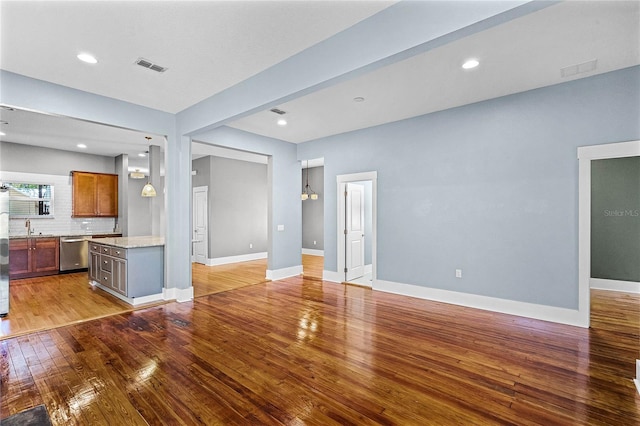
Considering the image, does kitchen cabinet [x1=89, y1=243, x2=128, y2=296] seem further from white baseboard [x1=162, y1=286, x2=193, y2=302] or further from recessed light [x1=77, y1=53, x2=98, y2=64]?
recessed light [x1=77, y1=53, x2=98, y2=64]

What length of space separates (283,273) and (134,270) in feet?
9.58

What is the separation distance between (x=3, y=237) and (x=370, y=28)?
17.7 ft

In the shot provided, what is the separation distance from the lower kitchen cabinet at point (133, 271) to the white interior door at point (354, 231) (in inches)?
139

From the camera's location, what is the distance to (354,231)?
6.50 m

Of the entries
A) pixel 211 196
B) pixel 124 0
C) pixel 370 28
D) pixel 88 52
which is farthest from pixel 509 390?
pixel 211 196

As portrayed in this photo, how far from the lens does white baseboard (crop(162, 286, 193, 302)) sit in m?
4.82

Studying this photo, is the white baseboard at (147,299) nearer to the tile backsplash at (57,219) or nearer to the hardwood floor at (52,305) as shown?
the hardwood floor at (52,305)

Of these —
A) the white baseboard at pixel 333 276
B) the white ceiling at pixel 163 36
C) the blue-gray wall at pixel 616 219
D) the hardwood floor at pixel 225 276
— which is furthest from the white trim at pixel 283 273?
the blue-gray wall at pixel 616 219

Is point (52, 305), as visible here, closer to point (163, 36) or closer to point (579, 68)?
point (163, 36)

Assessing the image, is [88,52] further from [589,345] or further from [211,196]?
[589,345]

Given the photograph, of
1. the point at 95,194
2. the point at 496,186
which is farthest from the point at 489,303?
the point at 95,194

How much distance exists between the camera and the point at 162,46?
292cm

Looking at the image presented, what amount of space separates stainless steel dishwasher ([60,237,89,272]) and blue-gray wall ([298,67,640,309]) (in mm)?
6854

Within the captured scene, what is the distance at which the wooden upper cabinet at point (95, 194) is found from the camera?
24.2ft
